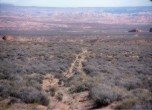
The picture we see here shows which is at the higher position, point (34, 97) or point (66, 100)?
point (34, 97)

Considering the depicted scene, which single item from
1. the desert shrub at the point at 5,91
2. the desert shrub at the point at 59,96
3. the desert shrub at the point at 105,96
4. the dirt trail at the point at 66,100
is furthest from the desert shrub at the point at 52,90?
the desert shrub at the point at 105,96

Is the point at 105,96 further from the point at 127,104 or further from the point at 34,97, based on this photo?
the point at 34,97

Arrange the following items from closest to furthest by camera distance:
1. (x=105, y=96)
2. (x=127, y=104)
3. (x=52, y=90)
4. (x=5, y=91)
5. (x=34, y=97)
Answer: (x=127, y=104)
(x=105, y=96)
(x=34, y=97)
(x=5, y=91)
(x=52, y=90)

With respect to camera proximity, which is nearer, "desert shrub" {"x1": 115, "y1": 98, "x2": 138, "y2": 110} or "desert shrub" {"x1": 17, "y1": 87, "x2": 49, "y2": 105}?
"desert shrub" {"x1": 115, "y1": 98, "x2": 138, "y2": 110}

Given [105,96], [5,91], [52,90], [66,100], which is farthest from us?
[52,90]

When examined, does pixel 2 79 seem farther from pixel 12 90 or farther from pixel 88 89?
pixel 88 89

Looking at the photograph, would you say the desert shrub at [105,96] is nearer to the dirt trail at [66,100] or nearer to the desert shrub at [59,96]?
the dirt trail at [66,100]

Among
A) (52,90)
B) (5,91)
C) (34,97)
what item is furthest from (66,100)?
(5,91)

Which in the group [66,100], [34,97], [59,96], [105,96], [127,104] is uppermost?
[127,104]

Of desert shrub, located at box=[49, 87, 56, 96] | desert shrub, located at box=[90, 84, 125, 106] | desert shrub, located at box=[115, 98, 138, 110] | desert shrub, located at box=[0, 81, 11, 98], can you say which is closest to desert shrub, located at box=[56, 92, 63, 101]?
desert shrub, located at box=[49, 87, 56, 96]

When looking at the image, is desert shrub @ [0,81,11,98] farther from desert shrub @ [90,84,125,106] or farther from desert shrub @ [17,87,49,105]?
desert shrub @ [90,84,125,106]

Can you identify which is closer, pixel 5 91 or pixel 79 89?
pixel 5 91
